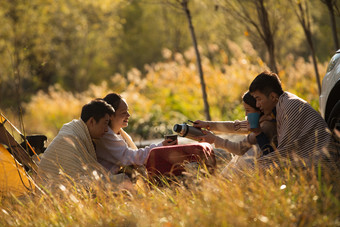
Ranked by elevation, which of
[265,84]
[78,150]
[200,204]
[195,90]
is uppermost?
[265,84]

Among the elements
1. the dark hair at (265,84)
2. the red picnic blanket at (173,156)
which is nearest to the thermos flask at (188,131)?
the red picnic blanket at (173,156)

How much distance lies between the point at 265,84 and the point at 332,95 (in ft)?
2.22

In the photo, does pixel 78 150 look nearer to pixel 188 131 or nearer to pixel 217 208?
pixel 188 131

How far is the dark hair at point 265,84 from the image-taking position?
443 centimetres

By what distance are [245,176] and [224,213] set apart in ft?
3.44

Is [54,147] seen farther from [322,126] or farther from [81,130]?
[322,126]

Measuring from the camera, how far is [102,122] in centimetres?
486

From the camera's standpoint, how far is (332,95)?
182 inches

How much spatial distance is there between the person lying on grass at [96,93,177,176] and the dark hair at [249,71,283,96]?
94 cm

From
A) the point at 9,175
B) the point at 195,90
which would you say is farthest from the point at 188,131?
the point at 195,90

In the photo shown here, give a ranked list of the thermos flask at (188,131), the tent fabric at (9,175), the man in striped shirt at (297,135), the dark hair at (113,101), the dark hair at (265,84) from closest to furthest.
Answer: the man in striped shirt at (297,135) → the dark hair at (265,84) → the thermos flask at (188,131) → the tent fabric at (9,175) → the dark hair at (113,101)

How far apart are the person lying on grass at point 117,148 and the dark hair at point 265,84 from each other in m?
0.94

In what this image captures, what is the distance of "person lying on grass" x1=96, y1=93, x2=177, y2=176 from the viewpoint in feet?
15.8

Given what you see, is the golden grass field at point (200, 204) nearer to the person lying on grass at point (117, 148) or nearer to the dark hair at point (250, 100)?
the person lying on grass at point (117, 148)
